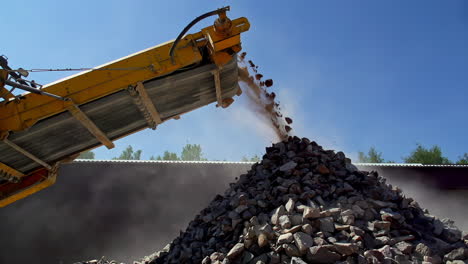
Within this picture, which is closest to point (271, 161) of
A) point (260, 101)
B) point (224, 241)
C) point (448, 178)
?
point (260, 101)

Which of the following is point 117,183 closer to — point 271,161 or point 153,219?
point 153,219

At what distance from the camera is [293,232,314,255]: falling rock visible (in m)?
4.08

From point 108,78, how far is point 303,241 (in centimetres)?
357

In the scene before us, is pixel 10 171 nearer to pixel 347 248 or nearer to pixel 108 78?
pixel 108 78

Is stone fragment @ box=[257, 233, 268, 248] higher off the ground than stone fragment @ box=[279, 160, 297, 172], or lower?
lower

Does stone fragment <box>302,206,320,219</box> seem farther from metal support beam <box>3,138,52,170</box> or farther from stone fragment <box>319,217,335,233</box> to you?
metal support beam <box>3,138,52,170</box>

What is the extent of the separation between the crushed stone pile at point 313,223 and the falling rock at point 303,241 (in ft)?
0.04

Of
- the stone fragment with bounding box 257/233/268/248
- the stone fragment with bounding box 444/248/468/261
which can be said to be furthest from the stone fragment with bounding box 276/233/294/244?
the stone fragment with bounding box 444/248/468/261

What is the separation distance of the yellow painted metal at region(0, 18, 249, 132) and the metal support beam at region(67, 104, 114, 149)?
0.10m

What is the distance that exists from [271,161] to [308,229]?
2333 millimetres

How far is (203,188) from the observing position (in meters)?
9.76

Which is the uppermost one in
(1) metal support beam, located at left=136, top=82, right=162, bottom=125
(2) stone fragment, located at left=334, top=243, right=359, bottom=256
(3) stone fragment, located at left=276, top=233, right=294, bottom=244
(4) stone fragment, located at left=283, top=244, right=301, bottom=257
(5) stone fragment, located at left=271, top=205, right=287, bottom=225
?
(1) metal support beam, located at left=136, top=82, right=162, bottom=125

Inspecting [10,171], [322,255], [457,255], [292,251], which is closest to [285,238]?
[292,251]

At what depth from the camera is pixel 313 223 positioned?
454 centimetres
